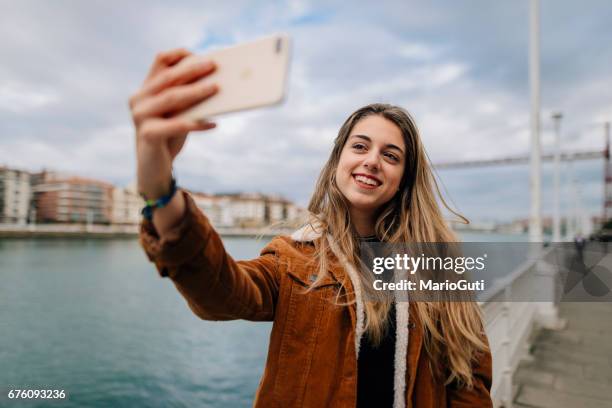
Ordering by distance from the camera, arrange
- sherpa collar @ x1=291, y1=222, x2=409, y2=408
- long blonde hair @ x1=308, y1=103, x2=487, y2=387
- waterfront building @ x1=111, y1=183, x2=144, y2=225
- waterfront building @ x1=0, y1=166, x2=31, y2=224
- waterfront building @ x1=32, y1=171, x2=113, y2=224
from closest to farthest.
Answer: sherpa collar @ x1=291, y1=222, x2=409, y2=408
long blonde hair @ x1=308, y1=103, x2=487, y2=387
waterfront building @ x1=0, y1=166, x2=31, y2=224
waterfront building @ x1=32, y1=171, x2=113, y2=224
waterfront building @ x1=111, y1=183, x2=144, y2=225

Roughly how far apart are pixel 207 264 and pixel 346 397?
2.05 ft

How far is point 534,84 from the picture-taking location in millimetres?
6855

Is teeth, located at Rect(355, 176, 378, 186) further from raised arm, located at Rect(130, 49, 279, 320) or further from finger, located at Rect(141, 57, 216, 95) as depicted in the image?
finger, located at Rect(141, 57, 216, 95)

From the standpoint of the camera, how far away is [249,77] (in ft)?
2.06

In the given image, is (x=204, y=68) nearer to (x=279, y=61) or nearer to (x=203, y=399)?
(x=279, y=61)

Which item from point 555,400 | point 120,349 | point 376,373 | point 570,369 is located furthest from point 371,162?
point 120,349

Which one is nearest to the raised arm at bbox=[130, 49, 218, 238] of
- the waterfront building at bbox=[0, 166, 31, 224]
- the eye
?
the eye

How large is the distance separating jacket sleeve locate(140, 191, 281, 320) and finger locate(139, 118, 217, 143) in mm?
146

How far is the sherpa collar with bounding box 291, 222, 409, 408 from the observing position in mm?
1279

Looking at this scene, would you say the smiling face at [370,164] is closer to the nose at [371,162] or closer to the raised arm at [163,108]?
the nose at [371,162]

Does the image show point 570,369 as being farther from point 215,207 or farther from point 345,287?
point 215,207

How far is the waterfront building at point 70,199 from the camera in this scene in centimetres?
7674

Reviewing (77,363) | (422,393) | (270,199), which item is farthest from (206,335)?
(270,199)

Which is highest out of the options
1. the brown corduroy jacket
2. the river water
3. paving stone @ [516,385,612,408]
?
the brown corduroy jacket
